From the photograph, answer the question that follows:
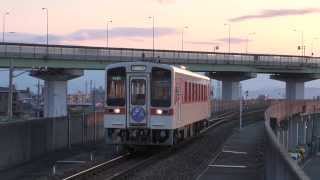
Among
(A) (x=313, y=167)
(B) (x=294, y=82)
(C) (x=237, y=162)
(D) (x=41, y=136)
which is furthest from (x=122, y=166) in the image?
(B) (x=294, y=82)

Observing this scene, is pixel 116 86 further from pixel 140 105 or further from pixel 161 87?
pixel 161 87

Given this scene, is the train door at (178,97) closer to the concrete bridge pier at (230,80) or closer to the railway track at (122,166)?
the railway track at (122,166)

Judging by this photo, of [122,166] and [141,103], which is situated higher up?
[141,103]

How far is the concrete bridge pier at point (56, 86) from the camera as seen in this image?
82.0 m

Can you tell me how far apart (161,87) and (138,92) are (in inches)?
32.7

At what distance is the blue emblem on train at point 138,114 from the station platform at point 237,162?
116 inches

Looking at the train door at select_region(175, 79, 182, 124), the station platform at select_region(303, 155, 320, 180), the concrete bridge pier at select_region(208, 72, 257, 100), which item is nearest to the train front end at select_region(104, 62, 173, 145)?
the train door at select_region(175, 79, 182, 124)

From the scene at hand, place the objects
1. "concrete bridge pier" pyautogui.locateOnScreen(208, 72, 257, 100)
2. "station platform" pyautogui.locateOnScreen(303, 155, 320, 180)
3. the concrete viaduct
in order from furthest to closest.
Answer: "concrete bridge pier" pyautogui.locateOnScreen(208, 72, 257, 100)
the concrete viaduct
"station platform" pyautogui.locateOnScreen(303, 155, 320, 180)

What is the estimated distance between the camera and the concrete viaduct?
2921 inches

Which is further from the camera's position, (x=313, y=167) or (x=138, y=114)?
(x=313, y=167)

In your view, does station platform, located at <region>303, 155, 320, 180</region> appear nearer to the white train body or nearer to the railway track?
the railway track

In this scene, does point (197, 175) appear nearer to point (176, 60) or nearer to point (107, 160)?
point (107, 160)

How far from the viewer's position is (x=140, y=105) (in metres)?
25.7

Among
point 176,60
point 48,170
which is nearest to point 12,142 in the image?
point 48,170
